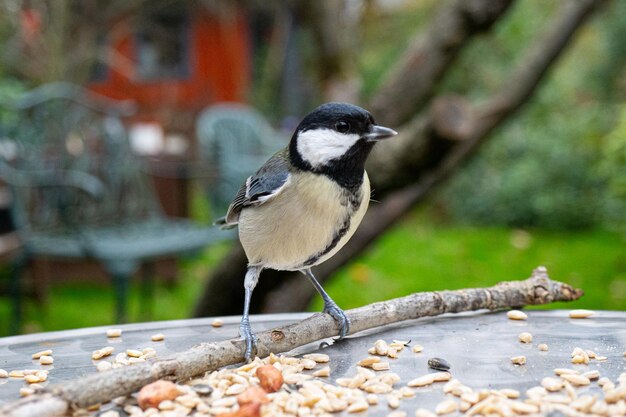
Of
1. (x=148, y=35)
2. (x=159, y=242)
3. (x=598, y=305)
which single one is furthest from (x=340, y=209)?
(x=148, y=35)

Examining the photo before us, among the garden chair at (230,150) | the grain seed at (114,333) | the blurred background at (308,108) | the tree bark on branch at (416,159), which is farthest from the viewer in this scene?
the garden chair at (230,150)

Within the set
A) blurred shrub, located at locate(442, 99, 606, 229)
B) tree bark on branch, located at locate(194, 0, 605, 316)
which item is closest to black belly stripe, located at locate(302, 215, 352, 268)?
tree bark on branch, located at locate(194, 0, 605, 316)

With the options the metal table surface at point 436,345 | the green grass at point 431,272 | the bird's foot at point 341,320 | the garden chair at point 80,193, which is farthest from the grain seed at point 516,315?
the green grass at point 431,272

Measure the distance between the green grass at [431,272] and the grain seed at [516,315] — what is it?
110 inches

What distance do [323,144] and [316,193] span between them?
12 cm

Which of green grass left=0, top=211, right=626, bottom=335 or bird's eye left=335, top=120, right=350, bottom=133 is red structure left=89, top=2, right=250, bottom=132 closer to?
green grass left=0, top=211, right=626, bottom=335

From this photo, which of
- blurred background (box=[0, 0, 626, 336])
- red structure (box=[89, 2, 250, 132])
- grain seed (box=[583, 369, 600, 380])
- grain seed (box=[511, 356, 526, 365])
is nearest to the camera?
grain seed (box=[583, 369, 600, 380])

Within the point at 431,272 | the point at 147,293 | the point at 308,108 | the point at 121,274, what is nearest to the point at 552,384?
the point at 121,274

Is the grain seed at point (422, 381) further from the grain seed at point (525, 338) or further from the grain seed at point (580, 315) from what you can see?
the grain seed at point (580, 315)

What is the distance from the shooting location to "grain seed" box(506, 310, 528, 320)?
2.06 metres

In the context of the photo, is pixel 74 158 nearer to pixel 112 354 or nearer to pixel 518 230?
pixel 112 354

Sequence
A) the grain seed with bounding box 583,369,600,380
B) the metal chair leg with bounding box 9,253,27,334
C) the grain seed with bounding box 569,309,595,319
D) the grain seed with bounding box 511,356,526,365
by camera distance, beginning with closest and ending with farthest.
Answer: the grain seed with bounding box 583,369,600,380 < the grain seed with bounding box 511,356,526,365 < the grain seed with bounding box 569,309,595,319 < the metal chair leg with bounding box 9,253,27,334

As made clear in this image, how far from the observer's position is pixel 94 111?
4910 mm

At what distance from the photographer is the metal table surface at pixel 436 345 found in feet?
5.27
